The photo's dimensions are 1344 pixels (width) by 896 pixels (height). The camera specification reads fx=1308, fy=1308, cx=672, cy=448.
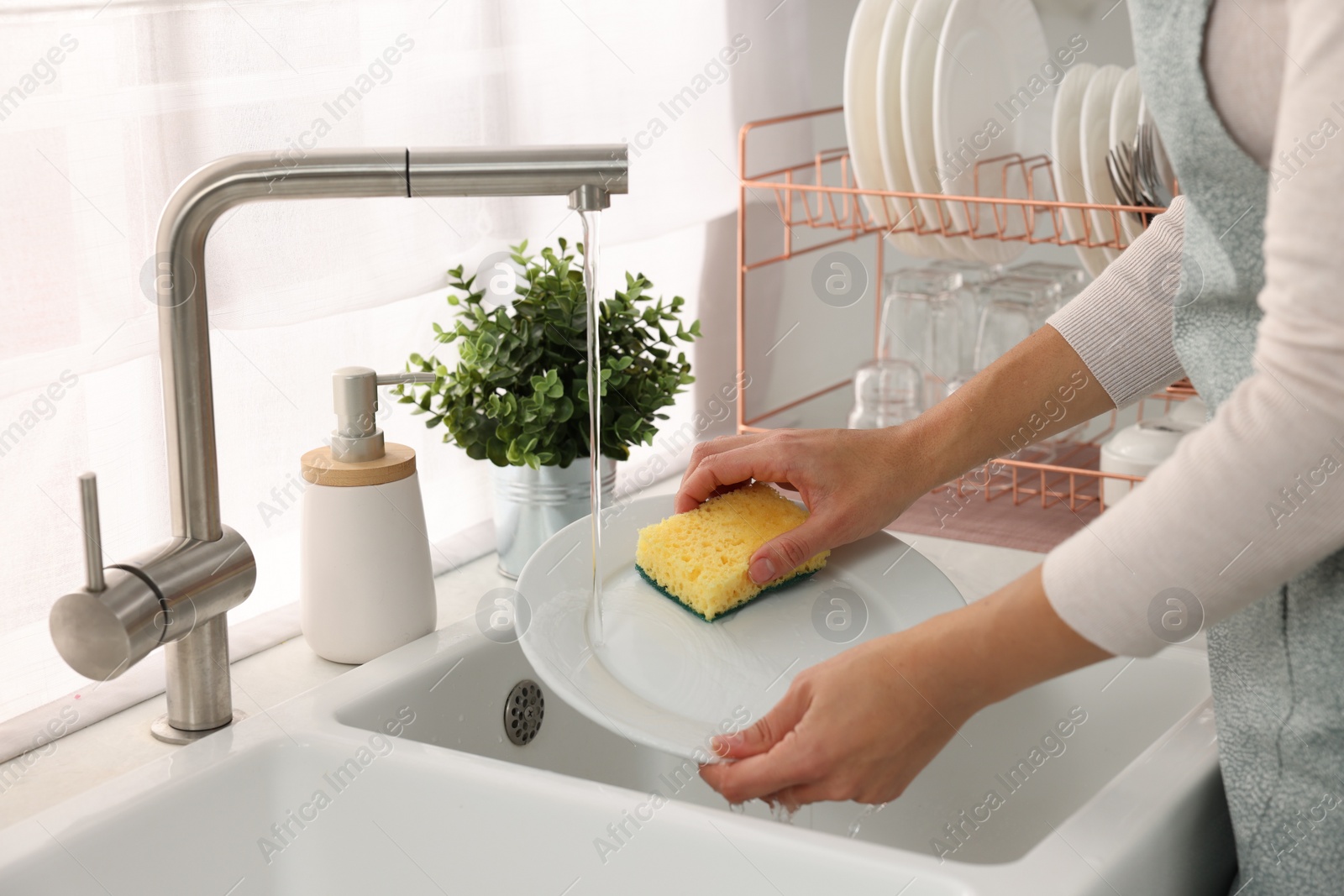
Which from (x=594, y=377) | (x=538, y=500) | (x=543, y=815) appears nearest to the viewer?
(x=543, y=815)

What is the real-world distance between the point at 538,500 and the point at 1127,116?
2.30 ft

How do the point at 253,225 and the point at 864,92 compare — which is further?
the point at 864,92

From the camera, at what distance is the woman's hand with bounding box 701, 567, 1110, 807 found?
563mm

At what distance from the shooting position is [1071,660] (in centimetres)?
56

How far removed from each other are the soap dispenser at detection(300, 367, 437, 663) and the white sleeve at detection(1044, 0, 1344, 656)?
0.51 meters

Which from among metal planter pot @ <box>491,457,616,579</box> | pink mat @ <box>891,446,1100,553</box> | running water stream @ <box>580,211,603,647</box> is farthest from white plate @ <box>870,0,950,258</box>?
running water stream @ <box>580,211,603,647</box>

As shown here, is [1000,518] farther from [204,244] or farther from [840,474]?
[204,244]

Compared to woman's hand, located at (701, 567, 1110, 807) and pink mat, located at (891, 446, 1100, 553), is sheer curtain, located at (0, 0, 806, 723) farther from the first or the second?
woman's hand, located at (701, 567, 1110, 807)

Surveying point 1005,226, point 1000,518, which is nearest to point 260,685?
point 1000,518

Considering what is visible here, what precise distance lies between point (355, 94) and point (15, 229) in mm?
347

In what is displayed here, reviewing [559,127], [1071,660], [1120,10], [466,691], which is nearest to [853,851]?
[1071,660]

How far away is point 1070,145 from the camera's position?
1354mm

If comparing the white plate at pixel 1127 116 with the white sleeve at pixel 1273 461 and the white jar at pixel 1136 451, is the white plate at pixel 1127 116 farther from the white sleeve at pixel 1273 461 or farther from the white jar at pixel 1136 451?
the white sleeve at pixel 1273 461

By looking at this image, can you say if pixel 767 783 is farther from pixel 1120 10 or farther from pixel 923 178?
pixel 1120 10
